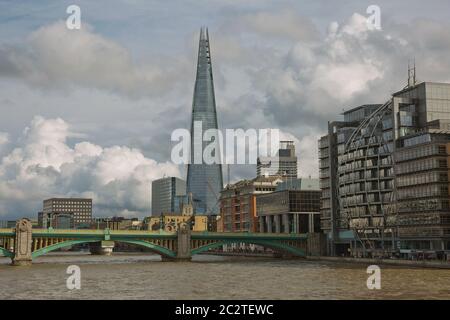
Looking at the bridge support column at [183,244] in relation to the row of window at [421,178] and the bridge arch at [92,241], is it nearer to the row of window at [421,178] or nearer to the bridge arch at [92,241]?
the bridge arch at [92,241]

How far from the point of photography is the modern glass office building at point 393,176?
13688 cm

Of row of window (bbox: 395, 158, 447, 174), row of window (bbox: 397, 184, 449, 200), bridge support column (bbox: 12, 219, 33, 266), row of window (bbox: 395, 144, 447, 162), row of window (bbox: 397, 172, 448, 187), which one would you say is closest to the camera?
row of window (bbox: 397, 184, 449, 200)

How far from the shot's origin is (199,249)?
540 ft

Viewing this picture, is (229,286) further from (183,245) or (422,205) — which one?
(183,245)

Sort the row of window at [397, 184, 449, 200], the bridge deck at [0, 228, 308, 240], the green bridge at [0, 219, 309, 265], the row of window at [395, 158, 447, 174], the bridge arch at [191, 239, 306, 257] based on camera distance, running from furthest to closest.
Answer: the bridge arch at [191, 239, 306, 257] < the bridge deck at [0, 228, 308, 240] < the green bridge at [0, 219, 309, 265] < the row of window at [395, 158, 447, 174] < the row of window at [397, 184, 449, 200]

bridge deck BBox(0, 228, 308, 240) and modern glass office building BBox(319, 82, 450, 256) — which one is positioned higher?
modern glass office building BBox(319, 82, 450, 256)

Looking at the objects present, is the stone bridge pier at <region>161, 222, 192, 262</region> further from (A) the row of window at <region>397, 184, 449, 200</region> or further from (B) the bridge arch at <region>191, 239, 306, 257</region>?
(A) the row of window at <region>397, 184, 449, 200</region>

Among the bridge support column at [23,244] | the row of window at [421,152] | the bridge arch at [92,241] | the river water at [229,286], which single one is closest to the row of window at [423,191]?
the row of window at [421,152]

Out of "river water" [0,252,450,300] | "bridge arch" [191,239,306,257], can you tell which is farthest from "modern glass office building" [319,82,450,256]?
"river water" [0,252,450,300]

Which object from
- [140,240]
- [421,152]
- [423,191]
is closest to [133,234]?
[140,240]

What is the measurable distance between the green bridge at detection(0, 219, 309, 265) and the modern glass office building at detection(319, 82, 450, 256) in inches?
612

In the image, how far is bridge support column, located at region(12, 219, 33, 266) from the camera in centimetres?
14238
